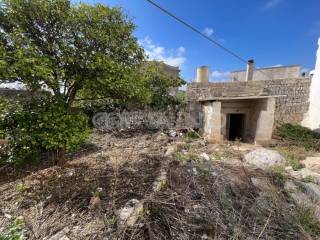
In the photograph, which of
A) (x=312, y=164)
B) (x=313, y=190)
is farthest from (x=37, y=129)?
(x=312, y=164)

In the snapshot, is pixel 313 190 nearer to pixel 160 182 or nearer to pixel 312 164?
pixel 312 164

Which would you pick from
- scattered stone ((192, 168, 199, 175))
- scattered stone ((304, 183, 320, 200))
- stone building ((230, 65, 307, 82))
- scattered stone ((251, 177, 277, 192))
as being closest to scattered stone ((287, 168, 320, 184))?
scattered stone ((304, 183, 320, 200))

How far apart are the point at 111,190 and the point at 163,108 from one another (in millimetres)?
7314

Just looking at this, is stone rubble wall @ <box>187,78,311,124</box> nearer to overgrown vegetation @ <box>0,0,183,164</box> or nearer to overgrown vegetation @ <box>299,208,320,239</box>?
overgrown vegetation @ <box>0,0,183,164</box>

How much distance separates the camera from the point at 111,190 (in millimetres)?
3629

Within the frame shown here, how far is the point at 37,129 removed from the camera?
13.5 ft

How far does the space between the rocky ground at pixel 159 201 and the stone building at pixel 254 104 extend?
12.3 feet

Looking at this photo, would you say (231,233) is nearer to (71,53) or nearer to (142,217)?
(142,217)

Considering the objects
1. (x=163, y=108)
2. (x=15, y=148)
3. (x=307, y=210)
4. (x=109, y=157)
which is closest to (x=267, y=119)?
(x=163, y=108)

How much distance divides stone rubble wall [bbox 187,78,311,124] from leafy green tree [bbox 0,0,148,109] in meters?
6.76

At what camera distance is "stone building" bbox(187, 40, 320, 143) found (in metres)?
8.92

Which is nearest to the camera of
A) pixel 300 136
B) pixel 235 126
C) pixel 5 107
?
pixel 5 107

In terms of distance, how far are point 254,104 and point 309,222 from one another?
731 centimetres

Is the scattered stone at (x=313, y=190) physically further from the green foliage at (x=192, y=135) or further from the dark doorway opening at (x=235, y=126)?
the dark doorway opening at (x=235, y=126)
